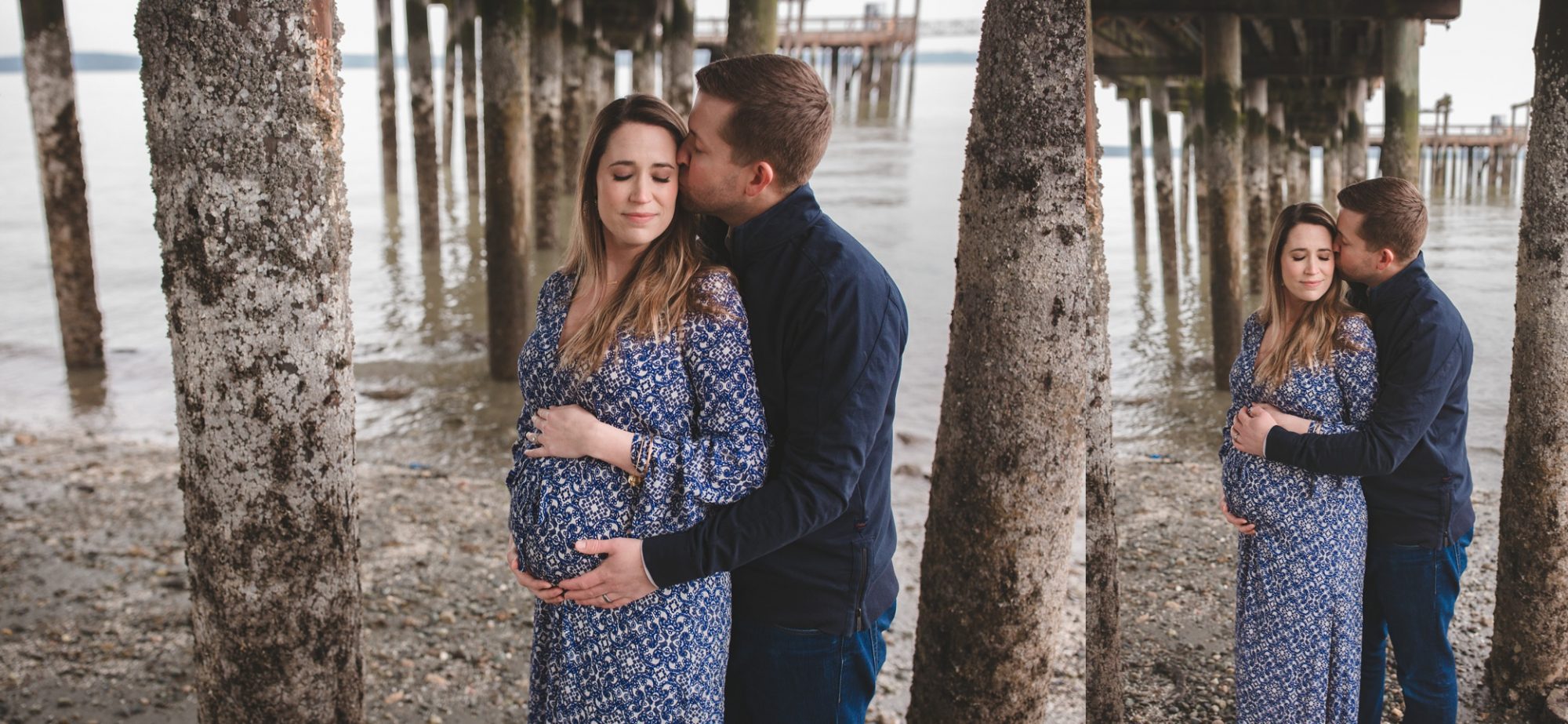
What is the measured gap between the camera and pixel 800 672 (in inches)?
77.6

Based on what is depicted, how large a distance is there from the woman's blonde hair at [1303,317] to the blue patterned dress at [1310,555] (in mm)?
21

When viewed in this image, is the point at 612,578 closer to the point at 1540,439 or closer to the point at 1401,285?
the point at 1401,285

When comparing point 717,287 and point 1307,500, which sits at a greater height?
point 717,287

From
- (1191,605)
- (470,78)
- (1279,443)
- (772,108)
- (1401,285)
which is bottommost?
(1191,605)

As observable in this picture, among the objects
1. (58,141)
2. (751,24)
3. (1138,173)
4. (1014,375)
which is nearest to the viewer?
(1014,375)

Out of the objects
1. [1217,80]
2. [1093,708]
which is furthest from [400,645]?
[1217,80]

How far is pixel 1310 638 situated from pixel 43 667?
377cm

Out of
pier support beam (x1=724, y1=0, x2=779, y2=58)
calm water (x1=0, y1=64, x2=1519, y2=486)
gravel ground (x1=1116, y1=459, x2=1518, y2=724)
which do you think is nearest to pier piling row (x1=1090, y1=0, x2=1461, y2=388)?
calm water (x1=0, y1=64, x2=1519, y2=486)

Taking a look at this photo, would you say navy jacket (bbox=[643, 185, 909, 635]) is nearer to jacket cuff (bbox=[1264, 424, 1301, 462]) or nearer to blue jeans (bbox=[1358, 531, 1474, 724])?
jacket cuff (bbox=[1264, 424, 1301, 462])

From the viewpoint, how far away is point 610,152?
186cm

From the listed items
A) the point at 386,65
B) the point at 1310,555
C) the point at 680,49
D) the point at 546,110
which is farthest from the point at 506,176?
the point at 386,65

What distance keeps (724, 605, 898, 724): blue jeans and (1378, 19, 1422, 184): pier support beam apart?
7.83 m

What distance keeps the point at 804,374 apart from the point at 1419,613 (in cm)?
205

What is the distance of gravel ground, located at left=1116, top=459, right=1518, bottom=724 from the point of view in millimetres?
3902
